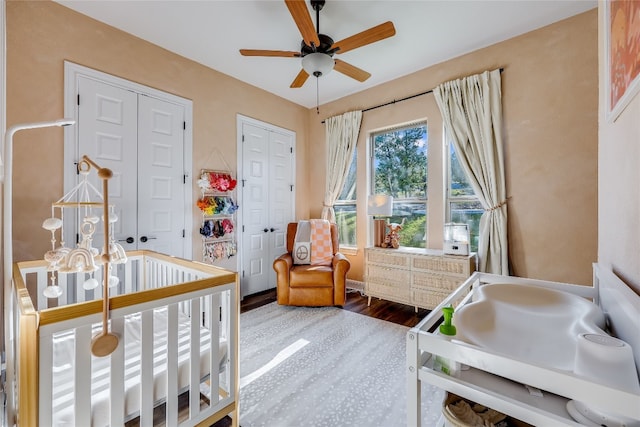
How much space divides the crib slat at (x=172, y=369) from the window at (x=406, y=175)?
2.80 metres

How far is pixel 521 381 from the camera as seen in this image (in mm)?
686

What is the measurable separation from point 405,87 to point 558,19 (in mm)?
1402

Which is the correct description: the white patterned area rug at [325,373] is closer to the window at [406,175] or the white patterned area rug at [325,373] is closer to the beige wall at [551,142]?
the window at [406,175]

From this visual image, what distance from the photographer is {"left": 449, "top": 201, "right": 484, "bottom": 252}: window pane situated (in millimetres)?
2824

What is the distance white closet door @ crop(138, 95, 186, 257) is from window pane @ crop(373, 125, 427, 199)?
94.7 inches

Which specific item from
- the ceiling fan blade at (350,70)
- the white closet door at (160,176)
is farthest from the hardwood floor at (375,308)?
the ceiling fan blade at (350,70)

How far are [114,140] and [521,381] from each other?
3099 millimetres

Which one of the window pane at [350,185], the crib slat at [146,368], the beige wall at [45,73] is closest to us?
the crib slat at [146,368]

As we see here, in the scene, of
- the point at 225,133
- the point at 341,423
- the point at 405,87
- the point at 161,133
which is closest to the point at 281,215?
the point at 225,133

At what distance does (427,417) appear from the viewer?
146 centimetres

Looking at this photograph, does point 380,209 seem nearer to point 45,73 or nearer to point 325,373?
point 325,373

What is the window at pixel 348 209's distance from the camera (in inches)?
151

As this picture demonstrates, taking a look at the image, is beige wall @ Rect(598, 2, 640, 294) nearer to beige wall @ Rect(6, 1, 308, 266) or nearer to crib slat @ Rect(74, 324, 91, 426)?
crib slat @ Rect(74, 324, 91, 426)

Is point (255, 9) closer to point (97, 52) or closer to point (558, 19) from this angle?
point (97, 52)
